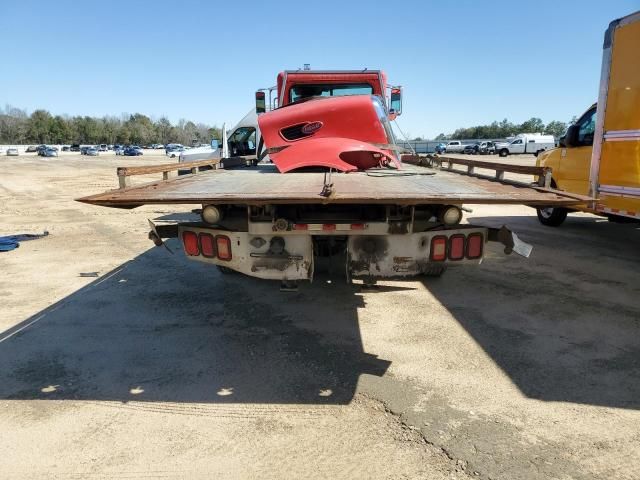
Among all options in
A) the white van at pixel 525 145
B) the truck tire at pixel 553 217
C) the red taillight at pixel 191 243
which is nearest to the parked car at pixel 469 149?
the white van at pixel 525 145

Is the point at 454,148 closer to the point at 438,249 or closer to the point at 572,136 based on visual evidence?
the point at 572,136

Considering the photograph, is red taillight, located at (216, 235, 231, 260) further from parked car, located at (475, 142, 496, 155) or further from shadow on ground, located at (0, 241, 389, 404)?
parked car, located at (475, 142, 496, 155)

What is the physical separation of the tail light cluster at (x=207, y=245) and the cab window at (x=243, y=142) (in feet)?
26.9

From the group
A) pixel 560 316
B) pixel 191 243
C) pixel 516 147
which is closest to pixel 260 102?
pixel 191 243

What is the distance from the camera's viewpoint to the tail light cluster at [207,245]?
11.2 ft

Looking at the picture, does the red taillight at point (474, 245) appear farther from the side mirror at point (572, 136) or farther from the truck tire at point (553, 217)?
the truck tire at point (553, 217)

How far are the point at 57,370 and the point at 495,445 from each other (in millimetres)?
3196

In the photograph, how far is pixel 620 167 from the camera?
617cm

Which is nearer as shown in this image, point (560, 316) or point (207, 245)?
point (207, 245)

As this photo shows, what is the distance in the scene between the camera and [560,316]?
14.5ft

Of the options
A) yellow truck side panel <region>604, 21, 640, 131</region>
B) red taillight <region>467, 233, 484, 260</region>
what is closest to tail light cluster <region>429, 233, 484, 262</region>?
red taillight <region>467, 233, 484, 260</region>

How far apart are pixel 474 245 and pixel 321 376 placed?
156 cm

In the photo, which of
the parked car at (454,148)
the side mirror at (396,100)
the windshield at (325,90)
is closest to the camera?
the windshield at (325,90)

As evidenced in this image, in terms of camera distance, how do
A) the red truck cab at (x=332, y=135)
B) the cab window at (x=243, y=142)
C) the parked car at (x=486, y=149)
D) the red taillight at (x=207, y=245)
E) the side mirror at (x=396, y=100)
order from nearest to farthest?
the red taillight at (x=207, y=245), the red truck cab at (x=332, y=135), the side mirror at (x=396, y=100), the cab window at (x=243, y=142), the parked car at (x=486, y=149)
